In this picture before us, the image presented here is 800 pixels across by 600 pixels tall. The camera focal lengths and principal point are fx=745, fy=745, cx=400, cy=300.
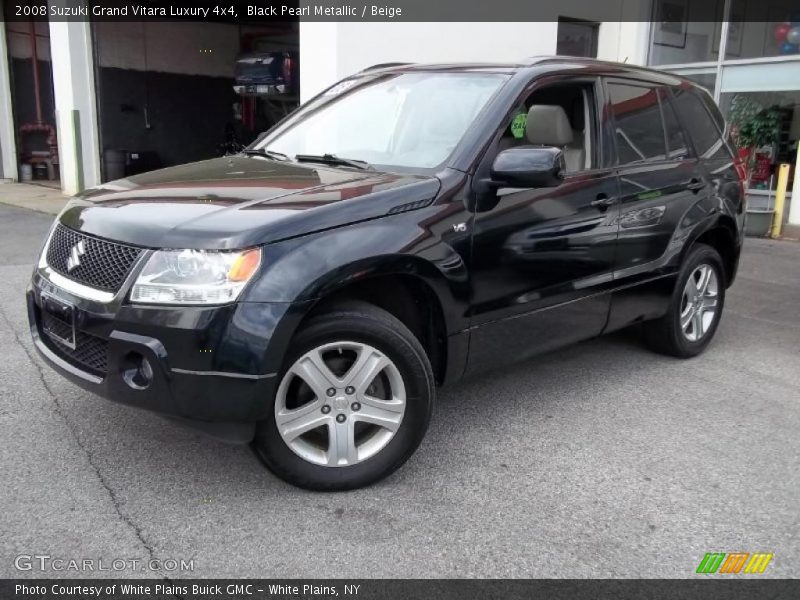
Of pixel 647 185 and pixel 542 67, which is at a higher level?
pixel 542 67

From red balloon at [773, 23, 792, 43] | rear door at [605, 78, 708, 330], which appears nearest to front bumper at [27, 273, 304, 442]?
rear door at [605, 78, 708, 330]

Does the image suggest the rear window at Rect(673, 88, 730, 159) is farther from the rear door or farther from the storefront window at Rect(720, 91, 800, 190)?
the storefront window at Rect(720, 91, 800, 190)

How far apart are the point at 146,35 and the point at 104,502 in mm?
15639

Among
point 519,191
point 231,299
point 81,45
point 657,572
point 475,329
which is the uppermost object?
point 81,45

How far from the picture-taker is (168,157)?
58.0ft

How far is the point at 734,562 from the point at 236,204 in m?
2.33

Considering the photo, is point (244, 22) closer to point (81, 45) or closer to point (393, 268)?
point (81, 45)

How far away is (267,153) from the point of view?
4.20m

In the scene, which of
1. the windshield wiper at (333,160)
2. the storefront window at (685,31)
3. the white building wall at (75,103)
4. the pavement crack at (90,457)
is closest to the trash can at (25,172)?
the white building wall at (75,103)

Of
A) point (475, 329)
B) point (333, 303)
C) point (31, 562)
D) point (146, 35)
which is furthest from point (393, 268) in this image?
point (146, 35)

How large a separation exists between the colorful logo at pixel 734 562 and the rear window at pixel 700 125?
2.89 meters

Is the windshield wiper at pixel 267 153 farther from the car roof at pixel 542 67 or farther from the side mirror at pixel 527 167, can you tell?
the side mirror at pixel 527 167

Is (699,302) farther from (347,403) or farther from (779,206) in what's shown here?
(779,206)

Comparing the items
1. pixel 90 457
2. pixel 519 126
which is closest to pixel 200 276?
pixel 90 457
